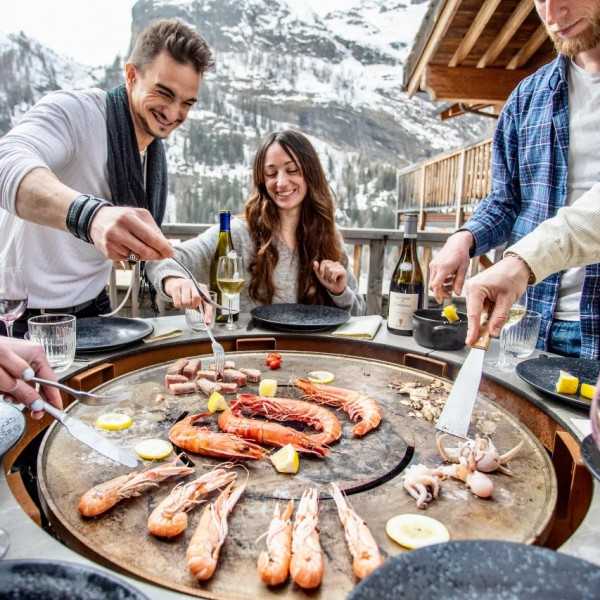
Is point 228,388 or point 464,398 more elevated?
point 464,398

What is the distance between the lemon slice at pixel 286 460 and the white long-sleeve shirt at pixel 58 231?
1675 mm

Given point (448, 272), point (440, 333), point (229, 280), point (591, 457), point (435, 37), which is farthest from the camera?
point (435, 37)

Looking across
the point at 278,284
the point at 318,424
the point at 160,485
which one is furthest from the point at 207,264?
the point at 160,485

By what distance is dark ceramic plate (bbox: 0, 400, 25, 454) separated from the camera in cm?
101

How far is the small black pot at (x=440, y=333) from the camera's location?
77.5 inches

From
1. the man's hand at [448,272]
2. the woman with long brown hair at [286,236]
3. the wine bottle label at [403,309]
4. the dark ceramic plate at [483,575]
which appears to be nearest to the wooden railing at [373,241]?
the woman with long brown hair at [286,236]

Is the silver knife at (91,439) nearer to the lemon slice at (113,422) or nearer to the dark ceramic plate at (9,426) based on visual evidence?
the dark ceramic plate at (9,426)

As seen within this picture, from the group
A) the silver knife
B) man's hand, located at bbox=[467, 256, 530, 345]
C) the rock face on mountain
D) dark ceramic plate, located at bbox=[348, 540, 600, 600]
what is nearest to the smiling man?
the silver knife

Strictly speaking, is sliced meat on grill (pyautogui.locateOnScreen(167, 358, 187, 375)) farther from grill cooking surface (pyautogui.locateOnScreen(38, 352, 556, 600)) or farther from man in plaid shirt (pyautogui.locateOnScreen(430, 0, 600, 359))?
man in plaid shirt (pyautogui.locateOnScreen(430, 0, 600, 359))

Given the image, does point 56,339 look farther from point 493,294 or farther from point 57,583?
point 493,294

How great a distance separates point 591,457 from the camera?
865mm

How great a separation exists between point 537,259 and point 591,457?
0.72 m

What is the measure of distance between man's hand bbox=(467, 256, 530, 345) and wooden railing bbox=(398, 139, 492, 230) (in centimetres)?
686

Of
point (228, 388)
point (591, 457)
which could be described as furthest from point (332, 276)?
point (591, 457)
